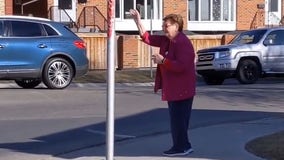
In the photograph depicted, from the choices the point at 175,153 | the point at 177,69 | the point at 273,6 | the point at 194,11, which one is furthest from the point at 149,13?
the point at 177,69

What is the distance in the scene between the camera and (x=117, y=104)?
15.8 meters

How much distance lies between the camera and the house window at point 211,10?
38469 mm

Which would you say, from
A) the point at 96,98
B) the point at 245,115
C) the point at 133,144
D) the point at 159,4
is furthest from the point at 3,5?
the point at 133,144

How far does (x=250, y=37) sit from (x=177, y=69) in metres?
15.4

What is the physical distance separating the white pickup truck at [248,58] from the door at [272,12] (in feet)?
52.5

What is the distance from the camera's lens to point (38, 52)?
18.3 metres

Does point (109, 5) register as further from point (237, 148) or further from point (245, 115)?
point (245, 115)

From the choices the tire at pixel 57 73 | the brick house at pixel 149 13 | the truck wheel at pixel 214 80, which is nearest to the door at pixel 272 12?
the brick house at pixel 149 13

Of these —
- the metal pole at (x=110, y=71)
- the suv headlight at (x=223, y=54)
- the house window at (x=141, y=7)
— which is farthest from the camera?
the house window at (x=141, y=7)

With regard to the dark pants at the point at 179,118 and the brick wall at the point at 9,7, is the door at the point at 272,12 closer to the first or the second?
the brick wall at the point at 9,7

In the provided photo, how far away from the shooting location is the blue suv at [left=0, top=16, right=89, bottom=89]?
18141 millimetres

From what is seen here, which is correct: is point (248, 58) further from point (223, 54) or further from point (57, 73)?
point (57, 73)

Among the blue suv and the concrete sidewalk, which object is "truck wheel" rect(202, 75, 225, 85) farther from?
the concrete sidewalk

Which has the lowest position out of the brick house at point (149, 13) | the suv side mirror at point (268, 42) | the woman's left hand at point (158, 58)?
the woman's left hand at point (158, 58)
